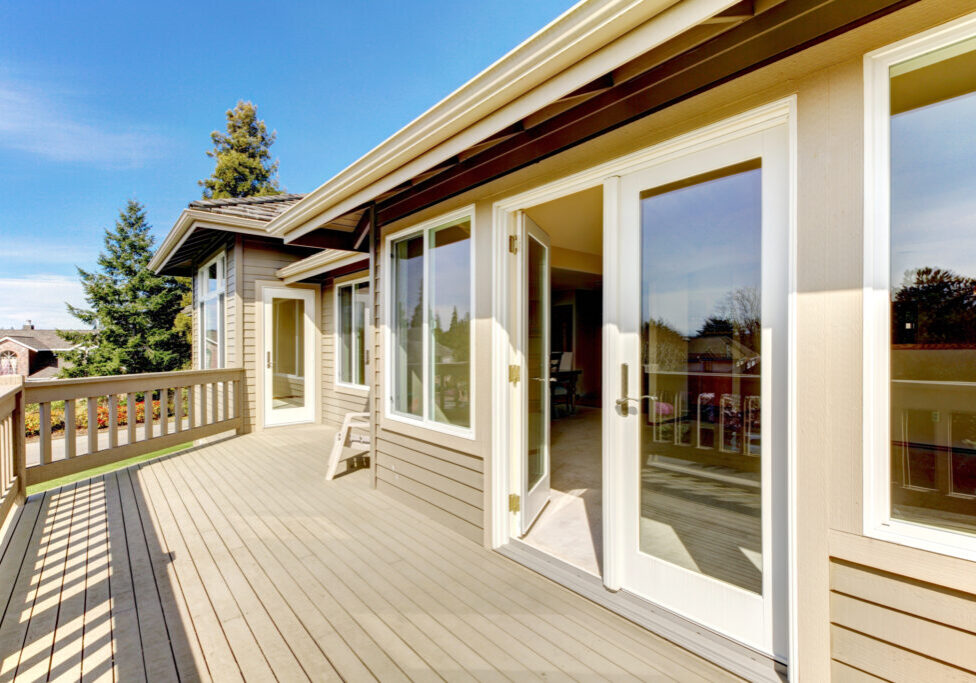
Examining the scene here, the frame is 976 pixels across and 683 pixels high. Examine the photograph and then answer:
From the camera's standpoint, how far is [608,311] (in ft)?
6.79

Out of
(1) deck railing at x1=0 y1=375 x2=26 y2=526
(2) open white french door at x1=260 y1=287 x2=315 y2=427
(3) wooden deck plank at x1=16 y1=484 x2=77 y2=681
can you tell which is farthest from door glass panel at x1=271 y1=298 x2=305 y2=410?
(3) wooden deck plank at x1=16 y1=484 x2=77 y2=681

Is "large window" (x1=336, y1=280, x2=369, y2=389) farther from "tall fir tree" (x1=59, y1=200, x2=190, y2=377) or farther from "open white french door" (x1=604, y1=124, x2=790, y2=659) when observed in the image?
"tall fir tree" (x1=59, y1=200, x2=190, y2=377)

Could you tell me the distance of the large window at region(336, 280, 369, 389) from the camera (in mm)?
5785

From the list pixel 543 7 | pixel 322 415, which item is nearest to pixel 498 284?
pixel 322 415

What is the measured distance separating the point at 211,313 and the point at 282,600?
21.6 ft

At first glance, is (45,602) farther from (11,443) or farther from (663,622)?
(663,622)

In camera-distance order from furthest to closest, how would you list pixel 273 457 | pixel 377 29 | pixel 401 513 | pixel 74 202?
1. pixel 74 202
2. pixel 377 29
3. pixel 273 457
4. pixel 401 513

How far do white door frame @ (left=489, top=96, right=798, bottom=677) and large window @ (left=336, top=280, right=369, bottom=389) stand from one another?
3.45 meters

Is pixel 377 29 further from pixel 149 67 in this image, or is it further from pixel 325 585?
pixel 325 585

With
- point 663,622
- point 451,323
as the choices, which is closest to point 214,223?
point 451,323

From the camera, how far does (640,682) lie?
153 centimetres

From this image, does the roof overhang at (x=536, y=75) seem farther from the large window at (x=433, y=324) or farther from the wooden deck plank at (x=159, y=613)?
the wooden deck plank at (x=159, y=613)

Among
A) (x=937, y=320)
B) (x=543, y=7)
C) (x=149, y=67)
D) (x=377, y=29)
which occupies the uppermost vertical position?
(x=149, y=67)

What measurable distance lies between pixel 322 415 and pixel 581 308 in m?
5.63
